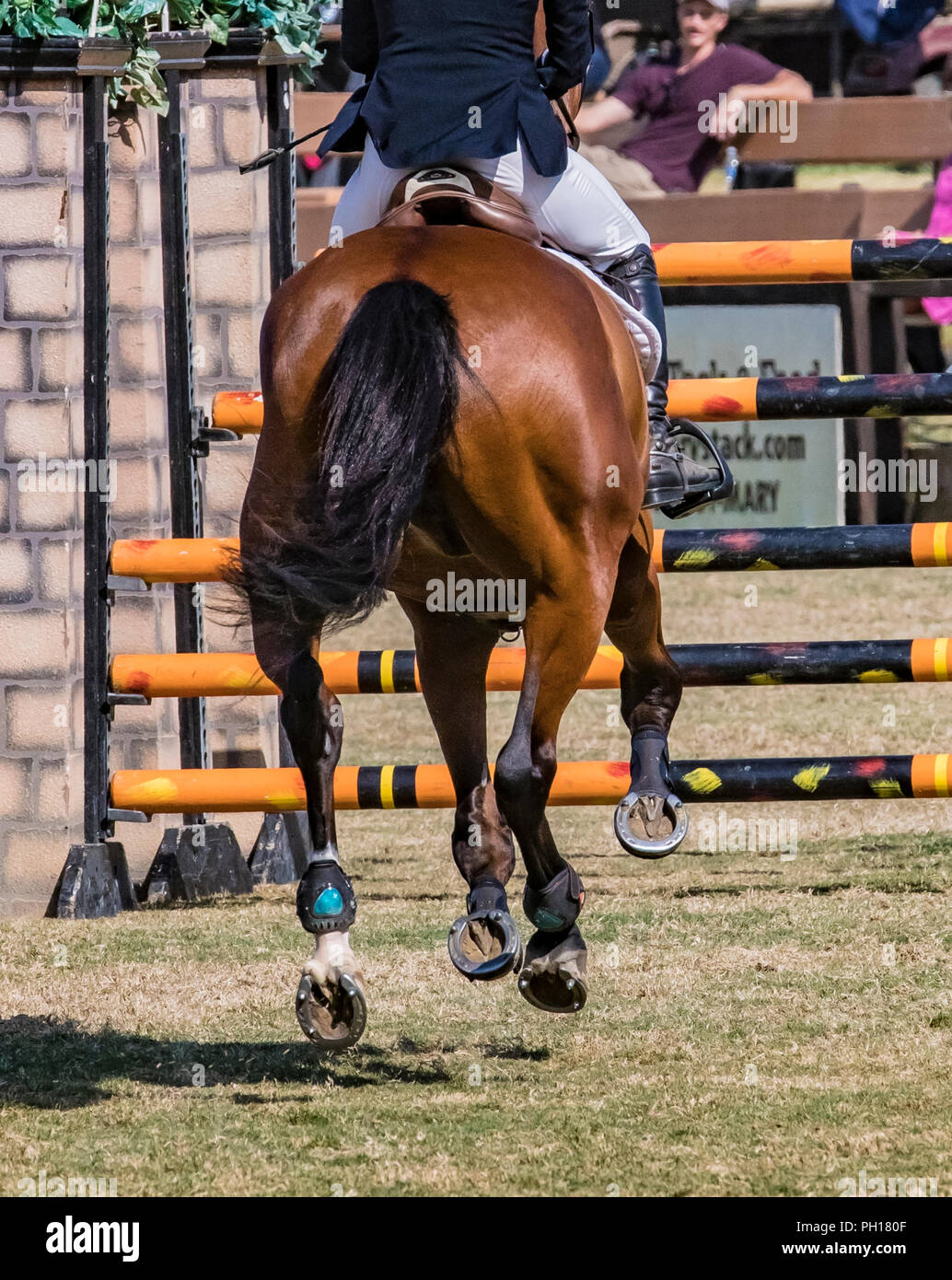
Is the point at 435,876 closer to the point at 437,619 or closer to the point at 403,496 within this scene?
the point at 437,619

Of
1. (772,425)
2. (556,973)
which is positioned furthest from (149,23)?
(772,425)

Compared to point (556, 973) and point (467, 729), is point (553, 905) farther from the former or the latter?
point (467, 729)

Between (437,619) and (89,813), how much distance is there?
2.23 metres

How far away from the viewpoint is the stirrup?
528 cm

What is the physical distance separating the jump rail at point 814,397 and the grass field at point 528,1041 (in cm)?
167

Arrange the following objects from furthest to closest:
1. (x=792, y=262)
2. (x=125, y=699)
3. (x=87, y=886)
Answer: (x=125, y=699) → (x=87, y=886) → (x=792, y=262)

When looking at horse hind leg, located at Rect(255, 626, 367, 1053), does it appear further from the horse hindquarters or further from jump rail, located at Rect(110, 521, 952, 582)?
jump rail, located at Rect(110, 521, 952, 582)

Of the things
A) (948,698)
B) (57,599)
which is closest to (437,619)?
(57,599)

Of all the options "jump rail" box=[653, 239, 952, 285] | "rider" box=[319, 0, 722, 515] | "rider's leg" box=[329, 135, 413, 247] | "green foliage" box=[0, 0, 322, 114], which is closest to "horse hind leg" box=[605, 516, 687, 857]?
"rider" box=[319, 0, 722, 515]

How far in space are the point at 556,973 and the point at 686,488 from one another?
144cm

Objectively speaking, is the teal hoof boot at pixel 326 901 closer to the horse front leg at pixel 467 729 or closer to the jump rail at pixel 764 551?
the horse front leg at pixel 467 729

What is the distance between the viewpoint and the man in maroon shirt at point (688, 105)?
12.8m

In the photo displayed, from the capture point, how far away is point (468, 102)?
4.61m

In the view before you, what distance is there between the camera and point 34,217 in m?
7.00
